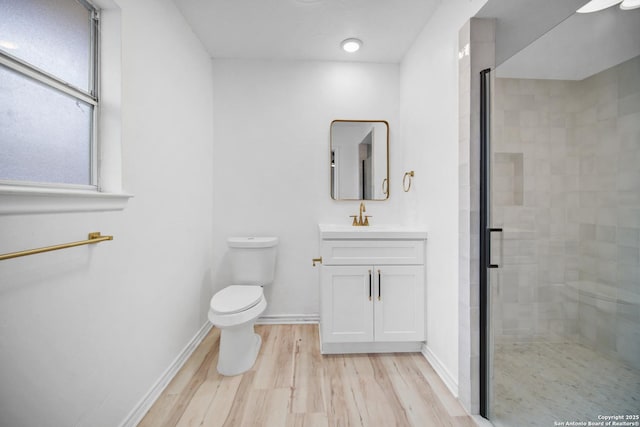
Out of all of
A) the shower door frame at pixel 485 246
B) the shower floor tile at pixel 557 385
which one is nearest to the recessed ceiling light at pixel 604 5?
the shower door frame at pixel 485 246

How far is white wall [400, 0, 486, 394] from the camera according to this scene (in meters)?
1.53

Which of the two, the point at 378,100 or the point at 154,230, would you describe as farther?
the point at 378,100

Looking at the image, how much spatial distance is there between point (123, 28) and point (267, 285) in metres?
1.99

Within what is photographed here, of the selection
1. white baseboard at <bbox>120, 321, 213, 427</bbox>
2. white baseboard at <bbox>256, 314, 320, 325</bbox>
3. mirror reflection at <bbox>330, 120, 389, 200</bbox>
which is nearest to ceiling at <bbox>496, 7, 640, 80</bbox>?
mirror reflection at <bbox>330, 120, 389, 200</bbox>

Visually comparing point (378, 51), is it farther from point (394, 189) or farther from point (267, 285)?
point (267, 285)

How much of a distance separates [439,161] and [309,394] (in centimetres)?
157

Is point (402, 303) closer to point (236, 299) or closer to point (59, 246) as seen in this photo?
point (236, 299)

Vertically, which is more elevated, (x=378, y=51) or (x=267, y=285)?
(x=378, y=51)

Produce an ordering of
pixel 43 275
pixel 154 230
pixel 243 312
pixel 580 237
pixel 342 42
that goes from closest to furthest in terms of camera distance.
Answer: pixel 43 275, pixel 580 237, pixel 154 230, pixel 243 312, pixel 342 42

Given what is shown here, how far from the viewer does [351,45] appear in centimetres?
221

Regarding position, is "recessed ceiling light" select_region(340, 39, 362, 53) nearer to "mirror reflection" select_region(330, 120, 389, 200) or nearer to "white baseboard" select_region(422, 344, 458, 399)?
"mirror reflection" select_region(330, 120, 389, 200)

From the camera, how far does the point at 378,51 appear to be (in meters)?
2.31

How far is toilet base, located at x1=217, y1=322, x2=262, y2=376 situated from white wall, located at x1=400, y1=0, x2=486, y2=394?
1.22 meters

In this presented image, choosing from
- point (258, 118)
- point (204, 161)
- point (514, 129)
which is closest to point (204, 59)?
point (258, 118)
